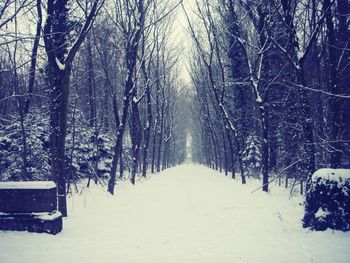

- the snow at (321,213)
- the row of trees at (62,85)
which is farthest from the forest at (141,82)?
the snow at (321,213)

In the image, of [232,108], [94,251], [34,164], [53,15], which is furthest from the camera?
[232,108]

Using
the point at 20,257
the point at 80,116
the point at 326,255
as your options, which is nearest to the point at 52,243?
the point at 20,257

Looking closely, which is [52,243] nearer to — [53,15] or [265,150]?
[53,15]

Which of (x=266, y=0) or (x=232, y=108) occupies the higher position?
(x=266, y=0)

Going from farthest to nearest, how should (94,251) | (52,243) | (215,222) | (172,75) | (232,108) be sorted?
(172,75)
(232,108)
(215,222)
(52,243)
(94,251)

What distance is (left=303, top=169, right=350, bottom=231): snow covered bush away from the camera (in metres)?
6.48

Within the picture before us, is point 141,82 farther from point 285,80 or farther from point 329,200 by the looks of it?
point 329,200

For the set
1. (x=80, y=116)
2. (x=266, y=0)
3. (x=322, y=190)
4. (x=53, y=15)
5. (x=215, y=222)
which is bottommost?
(x=215, y=222)

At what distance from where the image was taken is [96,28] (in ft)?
64.2

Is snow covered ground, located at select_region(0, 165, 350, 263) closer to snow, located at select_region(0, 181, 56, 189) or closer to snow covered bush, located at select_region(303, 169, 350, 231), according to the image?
snow covered bush, located at select_region(303, 169, 350, 231)

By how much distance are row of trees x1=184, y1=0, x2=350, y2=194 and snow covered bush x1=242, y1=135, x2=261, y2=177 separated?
3.5 inches

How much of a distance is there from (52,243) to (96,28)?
16498 millimetres

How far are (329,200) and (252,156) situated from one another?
68.5ft

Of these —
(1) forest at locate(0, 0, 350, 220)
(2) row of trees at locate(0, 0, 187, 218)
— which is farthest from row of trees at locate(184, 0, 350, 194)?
(2) row of trees at locate(0, 0, 187, 218)
